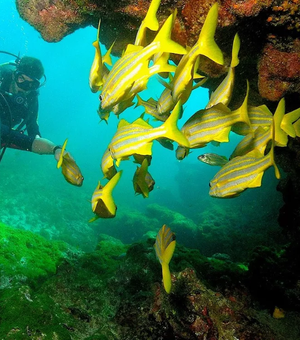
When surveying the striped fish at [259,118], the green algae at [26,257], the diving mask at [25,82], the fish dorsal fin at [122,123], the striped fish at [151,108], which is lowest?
the green algae at [26,257]

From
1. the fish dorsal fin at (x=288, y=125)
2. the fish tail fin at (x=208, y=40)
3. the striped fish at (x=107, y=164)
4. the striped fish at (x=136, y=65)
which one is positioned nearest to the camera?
the striped fish at (x=136, y=65)

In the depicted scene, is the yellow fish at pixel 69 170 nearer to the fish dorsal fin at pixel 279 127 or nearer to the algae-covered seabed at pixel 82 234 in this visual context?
the algae-covered seabed at pixel 82 234

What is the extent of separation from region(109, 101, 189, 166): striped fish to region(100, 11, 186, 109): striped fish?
293 mm

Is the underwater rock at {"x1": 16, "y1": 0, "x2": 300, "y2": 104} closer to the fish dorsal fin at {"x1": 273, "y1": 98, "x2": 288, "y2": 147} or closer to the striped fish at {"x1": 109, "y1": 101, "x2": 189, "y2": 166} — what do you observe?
the fish dorsal fin at {"x1": 273, "y1": 98, "x2": 288, "y2": 147}

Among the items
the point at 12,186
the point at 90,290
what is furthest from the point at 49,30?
the point at 12,186

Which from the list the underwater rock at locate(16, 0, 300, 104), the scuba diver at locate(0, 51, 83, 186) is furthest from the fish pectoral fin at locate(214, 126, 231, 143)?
the scuba diver at locate(0, 51, 83, 186)

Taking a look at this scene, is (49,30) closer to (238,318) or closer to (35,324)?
(35,324)

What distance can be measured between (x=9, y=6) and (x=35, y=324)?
316ft

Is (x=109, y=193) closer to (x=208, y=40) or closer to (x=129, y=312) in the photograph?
(x=129, y=312)

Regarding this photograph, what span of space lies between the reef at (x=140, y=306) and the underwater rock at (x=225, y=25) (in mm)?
2937

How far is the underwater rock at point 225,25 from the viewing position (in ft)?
9.01

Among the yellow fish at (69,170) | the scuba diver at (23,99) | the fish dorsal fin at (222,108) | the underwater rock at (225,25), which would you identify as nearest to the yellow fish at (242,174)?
the fish dorsal fin at (222,108)

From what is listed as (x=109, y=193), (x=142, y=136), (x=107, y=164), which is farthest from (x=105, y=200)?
(x=142, y=136)

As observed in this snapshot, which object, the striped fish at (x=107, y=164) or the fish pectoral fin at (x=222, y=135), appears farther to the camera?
the striped fish at (x=107, y=164)
